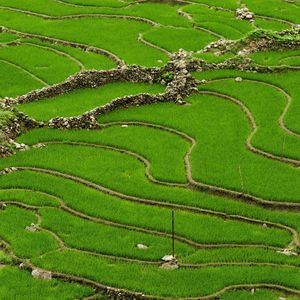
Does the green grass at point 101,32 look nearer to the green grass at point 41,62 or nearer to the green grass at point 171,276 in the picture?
the green grass at point 41,62

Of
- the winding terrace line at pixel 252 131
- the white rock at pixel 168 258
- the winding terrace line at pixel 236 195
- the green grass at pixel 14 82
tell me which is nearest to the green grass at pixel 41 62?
the green grass at pixel 14 82

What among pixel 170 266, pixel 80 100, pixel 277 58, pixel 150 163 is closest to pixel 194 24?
pixel 277 58

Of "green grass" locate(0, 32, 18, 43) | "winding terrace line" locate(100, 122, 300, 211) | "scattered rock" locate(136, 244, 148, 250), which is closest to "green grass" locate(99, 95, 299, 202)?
"winding terrace line" locate(100, 122, 300, 211)

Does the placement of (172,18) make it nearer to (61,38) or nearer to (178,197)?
(61,38)

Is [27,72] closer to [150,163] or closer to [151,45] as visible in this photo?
[151,45]

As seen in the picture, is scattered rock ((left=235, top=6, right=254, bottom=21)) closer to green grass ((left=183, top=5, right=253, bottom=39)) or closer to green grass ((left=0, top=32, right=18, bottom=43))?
green grass ((left=183, top=5, right=253, bottom=39))

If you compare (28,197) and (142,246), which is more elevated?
(142,246)
